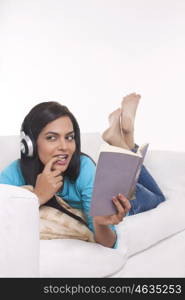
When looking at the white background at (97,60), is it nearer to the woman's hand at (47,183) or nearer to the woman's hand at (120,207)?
the woman's hand at (47,183)

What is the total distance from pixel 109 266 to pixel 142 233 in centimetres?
32

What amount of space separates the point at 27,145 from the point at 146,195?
57 centimetres

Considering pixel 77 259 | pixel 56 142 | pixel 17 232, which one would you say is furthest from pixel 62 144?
pixel 17 232

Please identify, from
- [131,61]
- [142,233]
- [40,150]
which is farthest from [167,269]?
[131,61]

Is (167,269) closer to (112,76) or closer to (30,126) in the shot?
(30,126)

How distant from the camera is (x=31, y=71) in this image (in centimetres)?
317

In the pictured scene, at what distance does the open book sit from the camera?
3.57ft

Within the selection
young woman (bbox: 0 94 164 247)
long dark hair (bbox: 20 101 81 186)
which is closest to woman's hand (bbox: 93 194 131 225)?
young woman (bbox: 0 94 164 247)

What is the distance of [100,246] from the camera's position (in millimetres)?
1324

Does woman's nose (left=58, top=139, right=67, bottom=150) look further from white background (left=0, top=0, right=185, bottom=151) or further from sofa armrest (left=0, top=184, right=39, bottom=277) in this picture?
white background (left=0, top=0, right=185, bottom=151)

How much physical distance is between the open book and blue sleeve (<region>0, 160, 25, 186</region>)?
0.45m

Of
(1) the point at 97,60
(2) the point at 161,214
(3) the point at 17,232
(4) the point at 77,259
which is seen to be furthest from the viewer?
(1) the point at 97,60

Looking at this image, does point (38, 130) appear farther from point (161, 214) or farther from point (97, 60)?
point (97, 60)

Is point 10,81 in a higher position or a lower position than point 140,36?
lower
